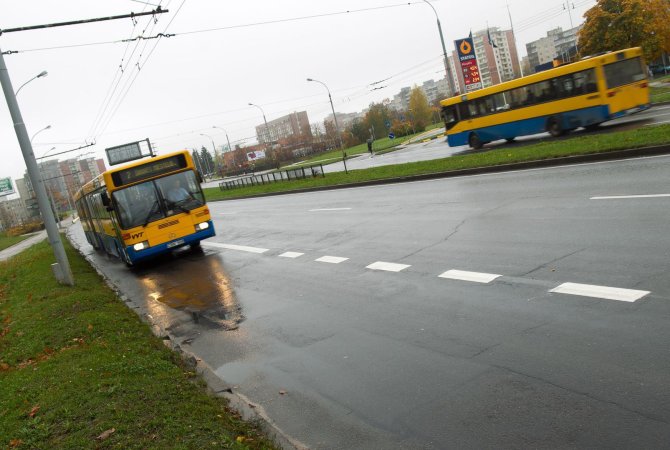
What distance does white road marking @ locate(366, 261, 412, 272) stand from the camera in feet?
29.3

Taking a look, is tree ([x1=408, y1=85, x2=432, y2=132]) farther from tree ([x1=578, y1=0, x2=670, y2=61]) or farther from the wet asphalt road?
the wet asphalt road

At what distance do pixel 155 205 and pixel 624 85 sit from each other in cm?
1923

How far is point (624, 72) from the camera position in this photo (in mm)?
22812

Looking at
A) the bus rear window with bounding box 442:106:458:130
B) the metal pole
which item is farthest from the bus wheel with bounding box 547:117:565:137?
the metal pole

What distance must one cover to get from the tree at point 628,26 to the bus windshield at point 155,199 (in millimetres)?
47568

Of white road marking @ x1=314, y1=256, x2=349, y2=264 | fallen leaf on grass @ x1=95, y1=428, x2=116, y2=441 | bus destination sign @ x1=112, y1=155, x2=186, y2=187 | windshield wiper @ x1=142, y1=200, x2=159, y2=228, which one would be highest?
bus destination sign @ x1=112, y1=155, x2=186, y2=187

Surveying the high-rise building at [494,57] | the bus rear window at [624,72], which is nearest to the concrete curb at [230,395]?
the bus rear window at [624,72]

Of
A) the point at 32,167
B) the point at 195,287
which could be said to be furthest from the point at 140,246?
the point at 195,287

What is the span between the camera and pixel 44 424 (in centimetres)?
507

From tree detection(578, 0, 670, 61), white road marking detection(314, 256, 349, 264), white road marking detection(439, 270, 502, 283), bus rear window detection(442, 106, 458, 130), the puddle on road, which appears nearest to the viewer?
white road marking detection(439, 270, 502, 283)

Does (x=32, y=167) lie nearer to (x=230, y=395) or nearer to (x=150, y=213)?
(x=150, y=213)

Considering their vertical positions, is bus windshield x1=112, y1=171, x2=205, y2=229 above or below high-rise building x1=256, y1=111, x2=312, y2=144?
below

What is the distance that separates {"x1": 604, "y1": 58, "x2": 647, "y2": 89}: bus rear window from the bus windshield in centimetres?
1736

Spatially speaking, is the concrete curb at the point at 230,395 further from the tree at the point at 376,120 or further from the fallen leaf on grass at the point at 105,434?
the tree at the point at 376,120
